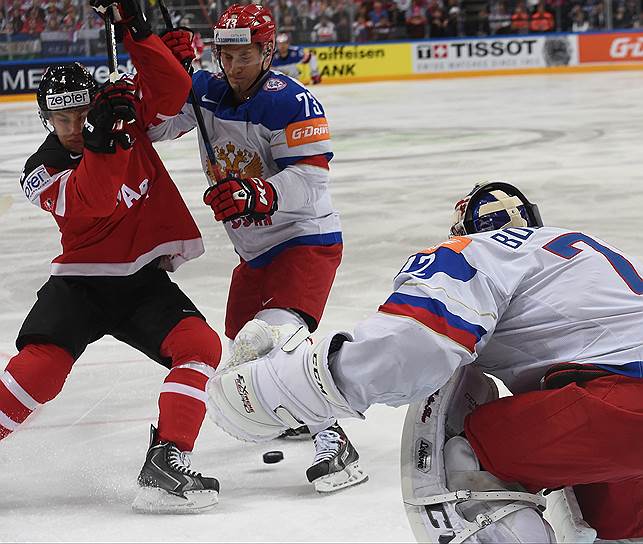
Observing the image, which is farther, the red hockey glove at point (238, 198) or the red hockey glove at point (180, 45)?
the red hockey glove at point (180, 45)

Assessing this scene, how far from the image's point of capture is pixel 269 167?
317 cm

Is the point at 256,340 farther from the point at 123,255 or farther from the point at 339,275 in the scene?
the point at 339,275

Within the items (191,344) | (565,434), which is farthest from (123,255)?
(565,434)

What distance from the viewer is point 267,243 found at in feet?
10.5

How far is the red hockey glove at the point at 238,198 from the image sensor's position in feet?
9.38

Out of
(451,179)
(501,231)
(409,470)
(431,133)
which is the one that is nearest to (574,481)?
(409,470)

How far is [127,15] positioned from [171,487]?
3.87 feet

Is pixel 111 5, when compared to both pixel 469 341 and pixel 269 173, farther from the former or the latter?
pixel 469 341

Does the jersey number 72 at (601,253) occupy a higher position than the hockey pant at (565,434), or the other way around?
the jersey number 72 at (601,253)

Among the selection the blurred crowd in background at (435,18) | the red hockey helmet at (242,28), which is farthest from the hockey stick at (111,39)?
the blurred crowd in background at (435,18)

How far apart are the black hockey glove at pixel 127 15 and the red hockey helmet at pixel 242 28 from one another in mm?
209

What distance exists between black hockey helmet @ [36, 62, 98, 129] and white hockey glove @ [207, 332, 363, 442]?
47.1 inches

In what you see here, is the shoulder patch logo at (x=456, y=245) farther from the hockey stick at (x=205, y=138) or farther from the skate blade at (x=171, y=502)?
the hockey stick at (x=205, y=138)

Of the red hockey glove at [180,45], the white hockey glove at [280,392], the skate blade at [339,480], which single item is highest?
the red hockey glove at [180,45]
